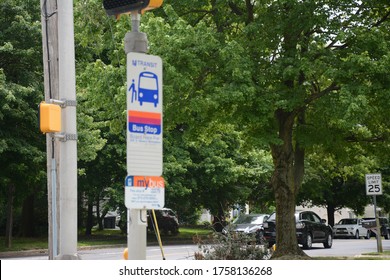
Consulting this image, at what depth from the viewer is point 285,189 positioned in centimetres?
2100

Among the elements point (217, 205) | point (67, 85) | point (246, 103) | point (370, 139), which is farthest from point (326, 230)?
point (67, 85)

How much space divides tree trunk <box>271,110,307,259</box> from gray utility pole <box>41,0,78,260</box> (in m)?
9.84

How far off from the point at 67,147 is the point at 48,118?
2.07ft

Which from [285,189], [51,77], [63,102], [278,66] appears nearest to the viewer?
[63,102]

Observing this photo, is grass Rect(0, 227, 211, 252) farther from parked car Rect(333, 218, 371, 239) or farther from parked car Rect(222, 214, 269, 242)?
parked car Rect(333, 218, 371, 239)

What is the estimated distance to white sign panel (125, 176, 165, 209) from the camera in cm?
588

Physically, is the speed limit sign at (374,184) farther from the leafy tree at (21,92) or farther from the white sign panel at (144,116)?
the white sign panel at (144,116)

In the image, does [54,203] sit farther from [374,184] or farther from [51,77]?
[374,184]

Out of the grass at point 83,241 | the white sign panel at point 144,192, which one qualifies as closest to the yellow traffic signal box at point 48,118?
the white sign panel at point 144,192

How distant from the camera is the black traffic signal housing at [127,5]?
6.48 metres

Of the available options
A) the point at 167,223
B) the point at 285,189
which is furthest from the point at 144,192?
the point at 167,223

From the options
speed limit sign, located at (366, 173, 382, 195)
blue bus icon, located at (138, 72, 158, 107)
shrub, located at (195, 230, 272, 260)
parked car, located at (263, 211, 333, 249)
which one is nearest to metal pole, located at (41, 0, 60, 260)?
shrub, located at (195, 230, 272, 260)

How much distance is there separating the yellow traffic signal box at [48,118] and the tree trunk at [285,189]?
1076 centimetres

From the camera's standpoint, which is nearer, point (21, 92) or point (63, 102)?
point (63, 102)
